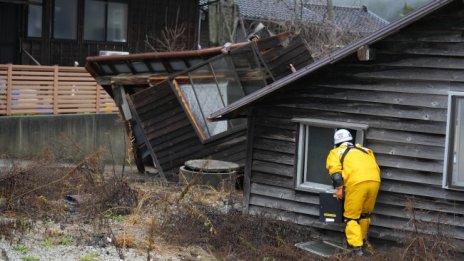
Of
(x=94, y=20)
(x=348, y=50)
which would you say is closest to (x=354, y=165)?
(x=348, y=50)

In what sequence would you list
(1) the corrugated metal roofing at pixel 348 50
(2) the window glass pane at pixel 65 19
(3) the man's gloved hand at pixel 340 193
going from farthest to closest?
1. (2) the window glass pane at pixel 65 19
2. (3) the man's gloved hand at pixel 340 193
3. (1) the corrugated metal roofing at pixel 348 50

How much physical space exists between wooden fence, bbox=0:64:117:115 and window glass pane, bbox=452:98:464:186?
12.1 metres

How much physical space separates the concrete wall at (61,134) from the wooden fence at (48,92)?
27 cm

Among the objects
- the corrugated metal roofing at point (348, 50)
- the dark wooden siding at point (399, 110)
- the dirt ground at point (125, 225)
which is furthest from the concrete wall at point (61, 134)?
the dark wooden siding at point (399, 110)

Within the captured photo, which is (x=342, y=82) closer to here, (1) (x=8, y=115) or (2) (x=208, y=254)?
(2) (x=208, y=254)

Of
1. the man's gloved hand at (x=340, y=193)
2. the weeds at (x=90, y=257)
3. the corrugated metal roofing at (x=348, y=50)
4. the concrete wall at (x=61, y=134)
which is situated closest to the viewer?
the weeds at (x=90, y=257)

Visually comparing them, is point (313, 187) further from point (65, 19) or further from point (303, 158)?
point (65, 19)

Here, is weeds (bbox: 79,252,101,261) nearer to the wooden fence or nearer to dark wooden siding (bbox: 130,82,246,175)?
dark wooden siding (bbox: 130,82,246,175)

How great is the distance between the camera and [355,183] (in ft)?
27.7

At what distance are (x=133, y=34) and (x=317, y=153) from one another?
15097 millimetres

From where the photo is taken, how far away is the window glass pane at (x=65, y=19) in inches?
850

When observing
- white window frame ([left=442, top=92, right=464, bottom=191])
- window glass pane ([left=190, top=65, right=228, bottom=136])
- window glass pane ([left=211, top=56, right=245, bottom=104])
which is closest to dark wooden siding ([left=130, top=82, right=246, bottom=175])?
window glass pane ([left=190, top=65, right=228, bottom=136])

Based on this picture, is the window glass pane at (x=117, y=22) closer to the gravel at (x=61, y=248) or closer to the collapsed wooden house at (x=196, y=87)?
the collapsed wooden house at (x=196, y=87)

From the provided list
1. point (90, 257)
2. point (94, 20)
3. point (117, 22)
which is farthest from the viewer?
point (117, 22)
